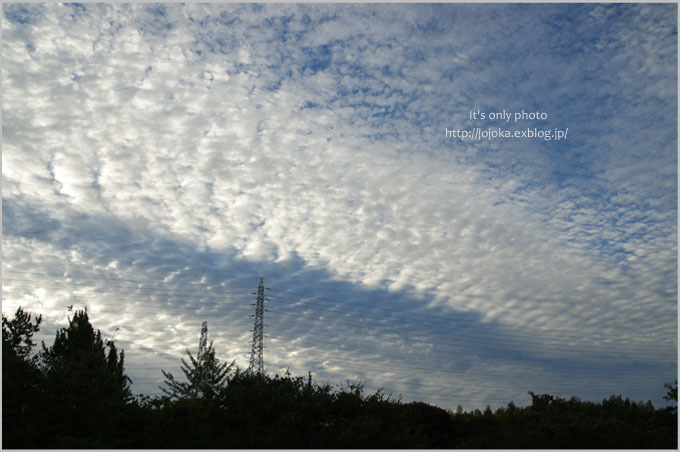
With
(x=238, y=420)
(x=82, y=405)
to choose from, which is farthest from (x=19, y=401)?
(x=238, y=420)

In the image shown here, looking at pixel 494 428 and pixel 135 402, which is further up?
pixel 135 402

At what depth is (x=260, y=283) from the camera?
4838 cm

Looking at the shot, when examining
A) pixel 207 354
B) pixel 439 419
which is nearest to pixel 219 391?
pixel 207 354

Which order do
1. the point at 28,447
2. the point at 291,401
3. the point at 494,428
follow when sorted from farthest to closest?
1. the point at 494,428
2. the point at 291,401
3. the point at 28,447

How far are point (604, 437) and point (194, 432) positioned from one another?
16.5 metres

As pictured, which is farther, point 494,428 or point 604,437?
point 494,428

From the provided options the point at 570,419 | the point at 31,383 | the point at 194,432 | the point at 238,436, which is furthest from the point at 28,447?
the point at 570,419

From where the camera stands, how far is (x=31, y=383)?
22.7 meters

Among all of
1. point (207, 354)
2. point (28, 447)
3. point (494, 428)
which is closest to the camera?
point (28, 447)

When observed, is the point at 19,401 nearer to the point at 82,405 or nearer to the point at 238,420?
the point at 82,405

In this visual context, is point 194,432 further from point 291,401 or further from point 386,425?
point 386,425

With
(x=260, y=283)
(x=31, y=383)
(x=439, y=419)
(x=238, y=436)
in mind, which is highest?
(x=260, y=283)

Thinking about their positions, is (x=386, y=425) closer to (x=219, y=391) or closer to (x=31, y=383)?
(x=219, y=391)

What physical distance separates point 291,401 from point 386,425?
14.3 ft
